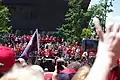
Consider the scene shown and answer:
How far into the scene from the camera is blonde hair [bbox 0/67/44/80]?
288 centimetres

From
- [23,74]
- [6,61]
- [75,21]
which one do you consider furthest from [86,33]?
[23,74]

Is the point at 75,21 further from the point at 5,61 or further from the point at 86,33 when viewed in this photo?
the point at 5,61

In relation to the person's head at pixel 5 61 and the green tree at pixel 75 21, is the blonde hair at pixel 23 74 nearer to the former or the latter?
the person's head at pixel 5 61

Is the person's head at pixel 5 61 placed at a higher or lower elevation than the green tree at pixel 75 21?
higher

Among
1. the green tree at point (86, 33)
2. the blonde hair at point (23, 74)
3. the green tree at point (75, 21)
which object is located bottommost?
the green tree at point (86, 33)

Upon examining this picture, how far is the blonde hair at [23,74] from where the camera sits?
288cm

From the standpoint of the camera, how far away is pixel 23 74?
2926 millimetres

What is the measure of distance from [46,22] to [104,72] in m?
71.6

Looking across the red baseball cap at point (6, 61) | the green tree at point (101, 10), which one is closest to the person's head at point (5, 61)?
the red baseball cap at point (6, 61)

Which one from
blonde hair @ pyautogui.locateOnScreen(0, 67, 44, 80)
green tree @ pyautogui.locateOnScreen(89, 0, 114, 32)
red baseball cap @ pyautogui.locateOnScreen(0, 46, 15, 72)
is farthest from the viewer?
green tree @ pyautogui.locateOnScreen(89, 0, 114, 32)

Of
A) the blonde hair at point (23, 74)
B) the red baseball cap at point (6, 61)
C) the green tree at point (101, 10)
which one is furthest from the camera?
the green tree at point (101, 10)

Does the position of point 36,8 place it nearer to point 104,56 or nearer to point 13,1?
point 13,1

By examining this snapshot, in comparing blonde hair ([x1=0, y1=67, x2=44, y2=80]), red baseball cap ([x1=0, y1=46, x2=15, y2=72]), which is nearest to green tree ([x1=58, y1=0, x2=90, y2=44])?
red baseball cap ([x1=0, y1=46, x2=15, y2=72])

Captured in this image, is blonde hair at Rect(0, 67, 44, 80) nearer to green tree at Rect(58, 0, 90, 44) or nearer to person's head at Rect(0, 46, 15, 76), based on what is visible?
person's head at Rect(0, 46, 15, 76)
